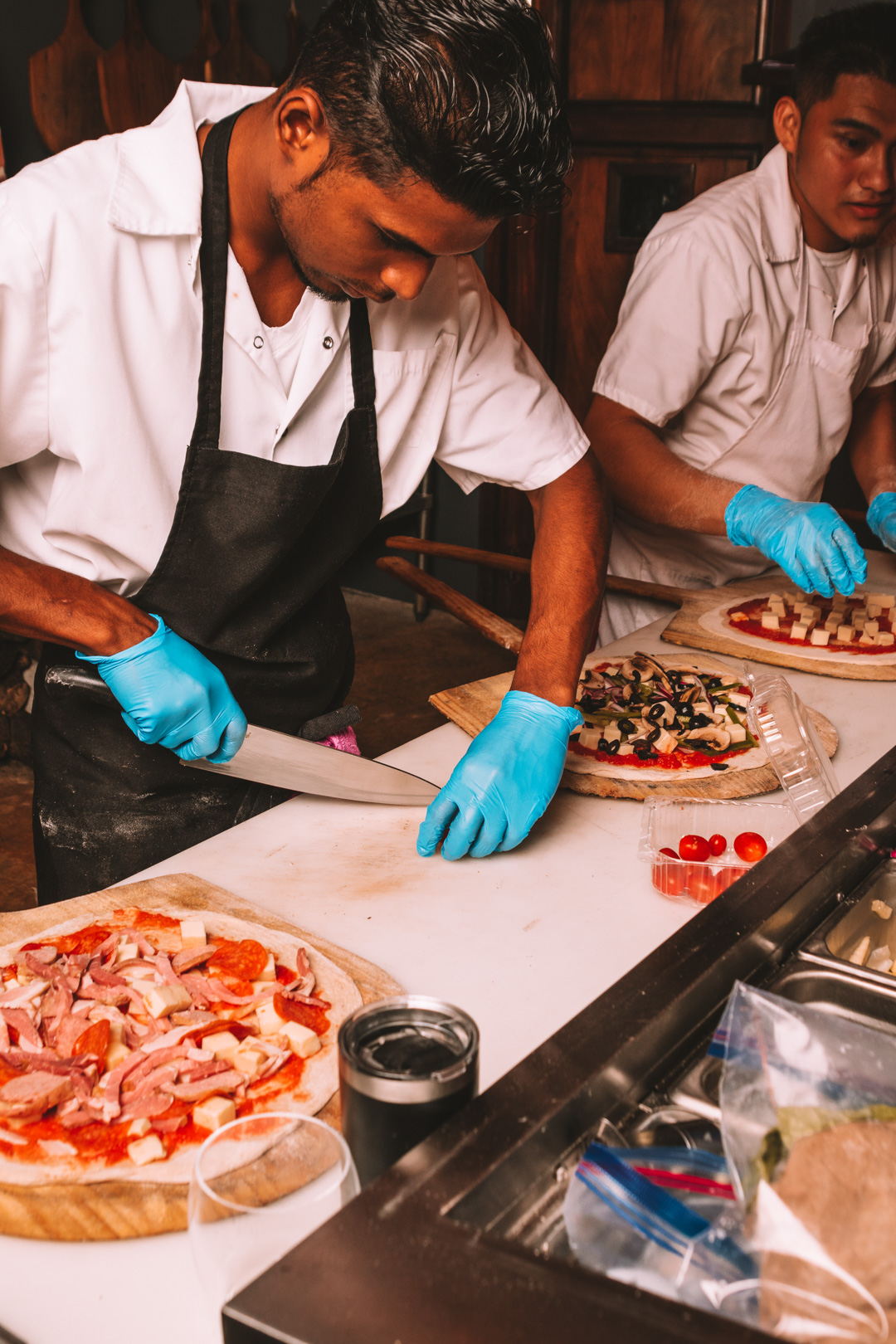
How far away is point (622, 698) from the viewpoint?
2.19m

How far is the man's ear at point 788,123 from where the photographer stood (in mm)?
2818

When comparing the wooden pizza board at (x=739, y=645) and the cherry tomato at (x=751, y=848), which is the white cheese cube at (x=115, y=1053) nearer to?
the cherry tomato at (x=751, y=848)

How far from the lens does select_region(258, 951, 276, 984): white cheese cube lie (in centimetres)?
129

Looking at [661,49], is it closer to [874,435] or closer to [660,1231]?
[874,435]

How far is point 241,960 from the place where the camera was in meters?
1.32

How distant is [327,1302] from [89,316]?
138 cm

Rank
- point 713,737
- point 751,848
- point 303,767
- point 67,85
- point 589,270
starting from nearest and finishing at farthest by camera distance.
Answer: point 751,848, point 303,767, point 713,737, point 67,85, point 589,270

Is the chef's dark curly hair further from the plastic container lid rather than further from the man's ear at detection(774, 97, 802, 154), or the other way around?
the man's ear at detection(774, 97, 802, 154)

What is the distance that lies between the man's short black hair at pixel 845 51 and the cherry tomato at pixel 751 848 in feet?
6.65

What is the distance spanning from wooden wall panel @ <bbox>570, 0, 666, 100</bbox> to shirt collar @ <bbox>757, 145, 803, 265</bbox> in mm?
2567

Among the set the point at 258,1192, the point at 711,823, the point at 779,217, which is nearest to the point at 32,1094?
the point at 258,1192

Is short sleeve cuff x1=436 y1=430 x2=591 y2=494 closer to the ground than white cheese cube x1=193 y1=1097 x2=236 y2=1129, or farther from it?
farther from it

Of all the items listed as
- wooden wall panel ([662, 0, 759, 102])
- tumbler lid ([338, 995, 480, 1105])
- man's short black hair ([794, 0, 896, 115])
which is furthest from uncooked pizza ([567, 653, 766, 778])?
wooden wall panel ([662, 0, 759, 102])

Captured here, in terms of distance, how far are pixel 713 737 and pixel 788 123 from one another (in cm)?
178
